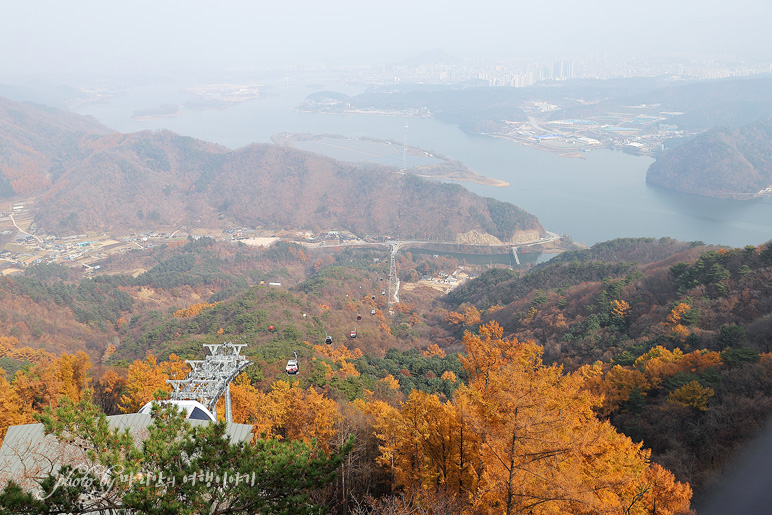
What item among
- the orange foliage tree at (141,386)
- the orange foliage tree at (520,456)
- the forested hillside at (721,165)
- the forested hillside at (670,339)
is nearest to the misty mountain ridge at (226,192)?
the forested hillside at (721,165)

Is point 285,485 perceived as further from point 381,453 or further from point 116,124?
point 116,124

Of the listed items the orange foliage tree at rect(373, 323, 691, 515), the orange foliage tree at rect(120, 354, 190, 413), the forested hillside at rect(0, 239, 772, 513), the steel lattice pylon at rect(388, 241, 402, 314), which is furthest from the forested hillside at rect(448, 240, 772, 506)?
the orange foliage tree at rect(120, 354, 190, 413)

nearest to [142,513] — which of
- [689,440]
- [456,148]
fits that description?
[689,440]

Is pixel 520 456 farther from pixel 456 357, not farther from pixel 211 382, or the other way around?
pixel 456 357

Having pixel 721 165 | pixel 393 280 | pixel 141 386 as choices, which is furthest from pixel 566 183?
pixel 141 386

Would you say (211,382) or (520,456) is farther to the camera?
(211,382)

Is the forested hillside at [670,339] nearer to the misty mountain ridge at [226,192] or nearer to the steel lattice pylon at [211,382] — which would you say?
the steel lattice pylon at [211,382]
